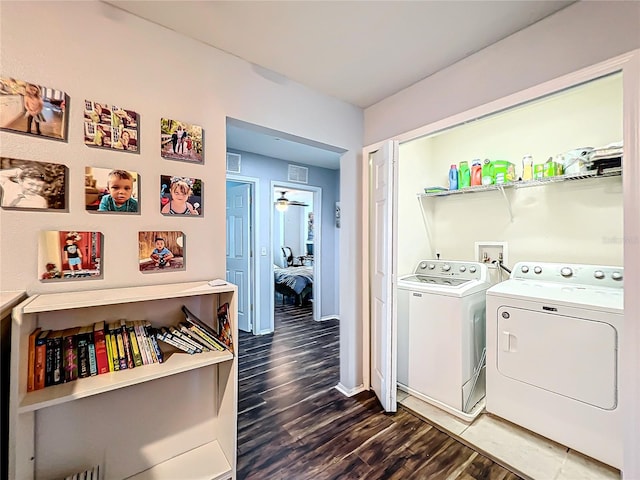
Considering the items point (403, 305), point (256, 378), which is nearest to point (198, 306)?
point (256, 378)

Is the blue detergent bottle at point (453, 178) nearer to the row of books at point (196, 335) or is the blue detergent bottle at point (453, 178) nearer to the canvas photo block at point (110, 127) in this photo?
the row of books at point (196, 335)

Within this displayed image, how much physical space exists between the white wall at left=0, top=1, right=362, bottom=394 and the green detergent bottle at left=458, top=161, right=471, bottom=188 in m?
1.75

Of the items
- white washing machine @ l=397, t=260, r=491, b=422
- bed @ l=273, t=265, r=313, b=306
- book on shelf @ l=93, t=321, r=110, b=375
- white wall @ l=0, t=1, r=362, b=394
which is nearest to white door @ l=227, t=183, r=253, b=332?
bed @ l=273, t=265, r=313, b=306

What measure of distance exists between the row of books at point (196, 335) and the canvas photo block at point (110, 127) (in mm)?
877

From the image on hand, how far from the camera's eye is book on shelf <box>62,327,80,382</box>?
113 cm

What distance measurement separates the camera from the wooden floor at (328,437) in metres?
1.56

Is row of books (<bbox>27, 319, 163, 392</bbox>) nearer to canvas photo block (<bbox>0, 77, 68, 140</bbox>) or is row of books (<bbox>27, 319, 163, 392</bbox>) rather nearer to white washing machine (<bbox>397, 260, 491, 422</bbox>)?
canvas photo block (<bbox>0, 77, 68, 140</bbox>)

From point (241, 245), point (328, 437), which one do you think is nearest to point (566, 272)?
point (328, 437)

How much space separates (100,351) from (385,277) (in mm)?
1677

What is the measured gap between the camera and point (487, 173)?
2.48m

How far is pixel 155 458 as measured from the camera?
1450 millimetres

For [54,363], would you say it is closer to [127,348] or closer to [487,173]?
[127,348]

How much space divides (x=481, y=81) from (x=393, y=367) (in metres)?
1.97

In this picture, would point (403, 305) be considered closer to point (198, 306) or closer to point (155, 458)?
point (198, 306)
